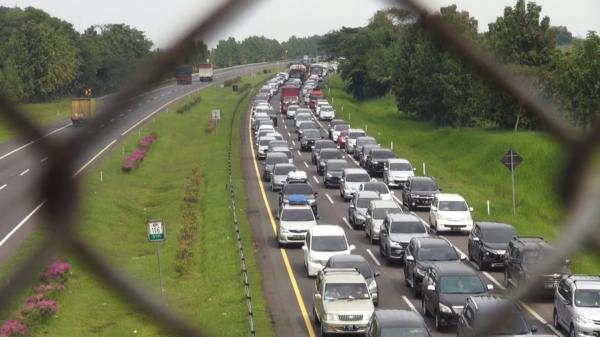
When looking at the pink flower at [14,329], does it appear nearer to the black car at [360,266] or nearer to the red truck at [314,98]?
the black car at [360,266]

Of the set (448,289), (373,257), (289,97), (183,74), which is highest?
(183,74)

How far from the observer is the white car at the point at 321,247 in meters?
23.9

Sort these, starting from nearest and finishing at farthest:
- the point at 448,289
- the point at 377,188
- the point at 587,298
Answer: the point at 587,298 < the point at 448,289 < the point at 377,188

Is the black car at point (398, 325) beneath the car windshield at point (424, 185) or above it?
above

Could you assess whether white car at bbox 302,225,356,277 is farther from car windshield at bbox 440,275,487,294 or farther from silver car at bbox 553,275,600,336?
silver car at bbox 553,275,600,336

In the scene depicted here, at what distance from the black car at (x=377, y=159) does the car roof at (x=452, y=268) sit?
23.4m

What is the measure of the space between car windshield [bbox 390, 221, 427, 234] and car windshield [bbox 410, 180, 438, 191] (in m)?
8.14

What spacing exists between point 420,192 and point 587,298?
16.7 meters

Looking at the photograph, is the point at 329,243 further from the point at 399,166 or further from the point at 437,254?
Result: the point at 399,166

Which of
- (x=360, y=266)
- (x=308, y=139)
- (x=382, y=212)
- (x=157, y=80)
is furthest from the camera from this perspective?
(x=308, y=139)

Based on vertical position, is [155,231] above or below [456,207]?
above

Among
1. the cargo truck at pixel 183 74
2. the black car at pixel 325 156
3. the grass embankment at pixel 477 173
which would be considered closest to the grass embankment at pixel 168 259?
the grass embankment at pixel 477 173

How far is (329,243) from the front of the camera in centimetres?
2477

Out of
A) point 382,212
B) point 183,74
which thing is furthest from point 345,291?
point 183,74
